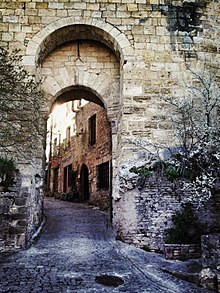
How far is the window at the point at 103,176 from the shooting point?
11650 mm

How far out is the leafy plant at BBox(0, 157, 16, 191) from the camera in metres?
6.00

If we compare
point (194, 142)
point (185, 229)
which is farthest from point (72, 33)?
point (185, 229)

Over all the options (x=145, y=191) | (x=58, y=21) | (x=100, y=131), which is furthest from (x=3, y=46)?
(x=100, y=131)

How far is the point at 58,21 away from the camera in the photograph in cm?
700

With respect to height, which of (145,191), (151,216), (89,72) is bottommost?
(151,216)

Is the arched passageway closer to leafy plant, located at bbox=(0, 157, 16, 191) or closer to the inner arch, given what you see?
the inner arch

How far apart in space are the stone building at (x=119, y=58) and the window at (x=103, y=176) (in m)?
4.54

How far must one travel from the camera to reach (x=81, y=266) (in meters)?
4.69

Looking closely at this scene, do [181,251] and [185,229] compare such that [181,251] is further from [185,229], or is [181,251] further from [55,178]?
[55,178]

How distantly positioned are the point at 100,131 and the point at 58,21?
19.9ft

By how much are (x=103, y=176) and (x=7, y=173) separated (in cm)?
624

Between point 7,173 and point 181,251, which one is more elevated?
point 7,173

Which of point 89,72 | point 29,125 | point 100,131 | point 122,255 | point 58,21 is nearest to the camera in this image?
point 122,255

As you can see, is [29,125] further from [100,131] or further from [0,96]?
[100,131]
